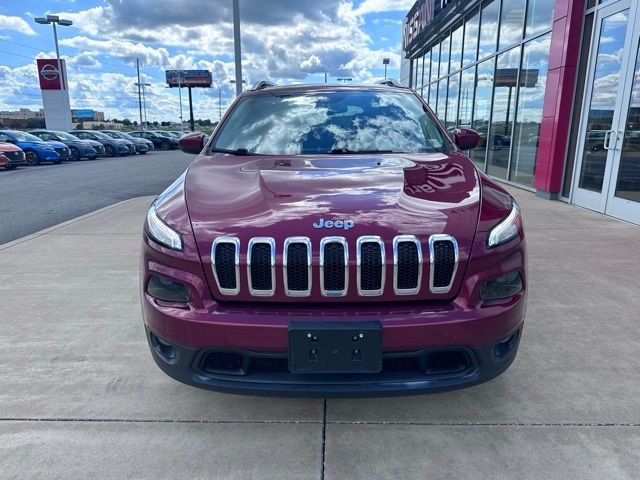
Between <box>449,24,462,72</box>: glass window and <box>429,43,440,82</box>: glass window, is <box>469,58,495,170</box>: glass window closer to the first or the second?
<box>449,24,462,72</box>: glass window

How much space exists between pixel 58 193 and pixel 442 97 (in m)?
13.0

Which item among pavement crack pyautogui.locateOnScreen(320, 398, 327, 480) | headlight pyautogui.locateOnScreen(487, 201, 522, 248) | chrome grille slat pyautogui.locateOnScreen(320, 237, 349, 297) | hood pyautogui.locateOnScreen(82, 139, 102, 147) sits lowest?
pavement crack pyautogui.locateOnScreen(320, 398, 327, 480)

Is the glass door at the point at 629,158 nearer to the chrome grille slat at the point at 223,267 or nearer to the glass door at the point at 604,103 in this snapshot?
the glass door at the point at 604,103

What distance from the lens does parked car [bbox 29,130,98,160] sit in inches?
849

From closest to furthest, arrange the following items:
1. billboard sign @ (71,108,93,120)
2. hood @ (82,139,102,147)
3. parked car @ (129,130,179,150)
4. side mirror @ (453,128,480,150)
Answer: side mirror @ (453,128,480,150)
hood @ (82,139,102,147)
parked car @ (129,130,179,150)
billboard sign @ (71,108,93,120)

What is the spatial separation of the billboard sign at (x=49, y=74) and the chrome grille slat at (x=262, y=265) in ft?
128

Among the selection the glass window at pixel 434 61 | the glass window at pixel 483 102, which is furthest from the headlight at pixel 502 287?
the glass window at pixel 434 61

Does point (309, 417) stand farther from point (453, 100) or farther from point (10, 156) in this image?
point (10, 156)

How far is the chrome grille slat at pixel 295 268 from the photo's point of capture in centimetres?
191

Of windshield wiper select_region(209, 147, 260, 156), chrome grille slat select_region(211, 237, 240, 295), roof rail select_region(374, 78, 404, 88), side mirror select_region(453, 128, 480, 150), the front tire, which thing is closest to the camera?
Answer: chrome grille slat select_region(211, 237, 240, 295)

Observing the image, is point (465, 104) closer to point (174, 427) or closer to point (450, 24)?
point (450, 24)

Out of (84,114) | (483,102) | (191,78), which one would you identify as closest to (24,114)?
(84,114)

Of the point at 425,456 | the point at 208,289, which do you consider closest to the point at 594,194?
the point at 425,456

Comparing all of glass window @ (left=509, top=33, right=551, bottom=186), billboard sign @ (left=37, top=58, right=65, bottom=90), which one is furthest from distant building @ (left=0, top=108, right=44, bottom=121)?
glass window @ (left=509, top=33, right=551, bottom=186)
